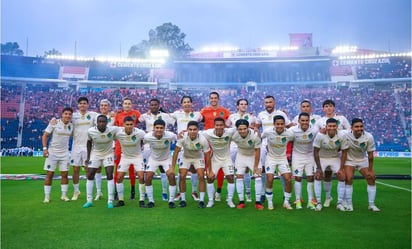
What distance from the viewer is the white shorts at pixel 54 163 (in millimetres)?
9005

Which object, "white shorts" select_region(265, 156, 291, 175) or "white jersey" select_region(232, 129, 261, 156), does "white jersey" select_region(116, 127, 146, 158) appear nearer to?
"white jersey" select_region(232, 129, 261, 156)

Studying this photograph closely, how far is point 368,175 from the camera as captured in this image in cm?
788

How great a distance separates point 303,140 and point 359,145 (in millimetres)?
1240

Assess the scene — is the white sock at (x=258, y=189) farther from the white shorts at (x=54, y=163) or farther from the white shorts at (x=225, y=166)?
the white shorts at (x=54, y=163)

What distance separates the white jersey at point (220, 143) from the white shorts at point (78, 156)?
338 cm

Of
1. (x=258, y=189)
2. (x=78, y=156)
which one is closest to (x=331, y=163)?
(x=258, y=189)

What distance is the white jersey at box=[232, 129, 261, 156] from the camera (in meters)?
8.25

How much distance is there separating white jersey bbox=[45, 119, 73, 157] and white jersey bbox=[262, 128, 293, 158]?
5.21 m

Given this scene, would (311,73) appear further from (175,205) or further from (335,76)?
(175,205)

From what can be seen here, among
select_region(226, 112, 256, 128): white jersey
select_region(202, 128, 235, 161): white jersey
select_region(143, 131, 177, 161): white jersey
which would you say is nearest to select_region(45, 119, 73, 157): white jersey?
select_region(143, 131, 177, 161): white jersey

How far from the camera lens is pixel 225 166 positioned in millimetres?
8383

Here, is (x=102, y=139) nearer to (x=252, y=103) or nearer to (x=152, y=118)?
(x=152, y=118)

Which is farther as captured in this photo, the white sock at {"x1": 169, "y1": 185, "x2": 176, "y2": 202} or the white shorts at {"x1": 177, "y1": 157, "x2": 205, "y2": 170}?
the white shorts at {"x1": 177, "y1": 157, "x2": 205, "y2": 170}

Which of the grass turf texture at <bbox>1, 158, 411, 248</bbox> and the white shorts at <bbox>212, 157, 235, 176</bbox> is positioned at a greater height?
the white shorts at <bbox>212, 157, 235, 176</bbox>
